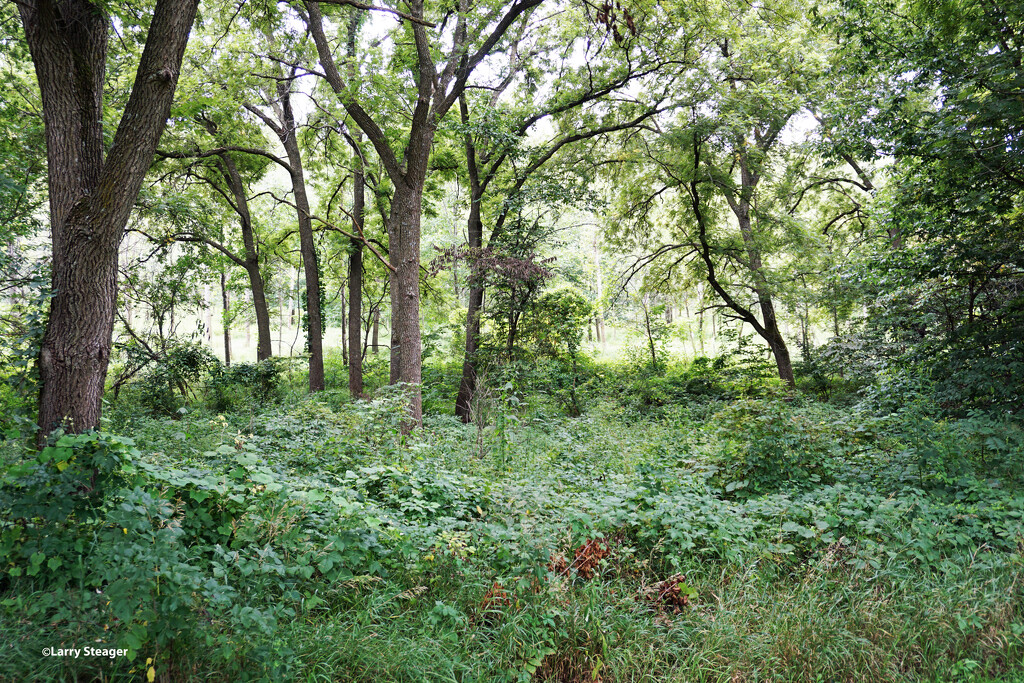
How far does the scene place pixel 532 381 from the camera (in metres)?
11.9

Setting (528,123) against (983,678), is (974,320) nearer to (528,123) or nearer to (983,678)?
(983,678)

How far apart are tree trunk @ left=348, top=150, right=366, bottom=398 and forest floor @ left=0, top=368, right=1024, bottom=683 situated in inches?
347

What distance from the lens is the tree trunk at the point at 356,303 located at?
44.8 ft

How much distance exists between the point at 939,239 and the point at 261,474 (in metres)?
9.08

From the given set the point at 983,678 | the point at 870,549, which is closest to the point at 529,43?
the point at 870,549

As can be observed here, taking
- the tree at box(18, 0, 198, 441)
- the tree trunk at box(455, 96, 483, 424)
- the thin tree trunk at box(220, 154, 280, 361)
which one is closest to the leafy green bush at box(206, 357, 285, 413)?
the thin tree trunk at box(220, 154, 280, 361)

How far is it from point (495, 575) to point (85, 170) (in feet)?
14.8

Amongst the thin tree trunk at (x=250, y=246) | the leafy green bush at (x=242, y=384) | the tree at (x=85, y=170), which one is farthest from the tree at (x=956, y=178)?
the thin tree trunk at (x=250, y=246)

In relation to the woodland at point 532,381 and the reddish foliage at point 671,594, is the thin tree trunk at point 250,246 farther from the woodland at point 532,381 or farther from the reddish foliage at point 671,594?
the reddish foliage at point 671,594

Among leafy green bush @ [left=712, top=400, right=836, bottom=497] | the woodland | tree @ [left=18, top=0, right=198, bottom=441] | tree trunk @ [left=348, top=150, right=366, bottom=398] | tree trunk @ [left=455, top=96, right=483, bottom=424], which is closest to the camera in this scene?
the woodland

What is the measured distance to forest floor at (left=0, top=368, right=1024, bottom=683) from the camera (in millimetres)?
2404

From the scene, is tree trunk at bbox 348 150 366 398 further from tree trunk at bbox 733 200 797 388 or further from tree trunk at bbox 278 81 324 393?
tree trunk at bbox 733 200 797 388

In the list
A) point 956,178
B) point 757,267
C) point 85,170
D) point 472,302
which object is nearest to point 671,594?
point 85,170

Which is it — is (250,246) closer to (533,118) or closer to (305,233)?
(305,233)
